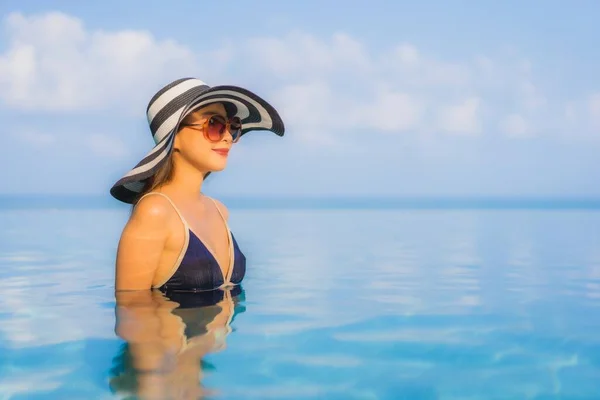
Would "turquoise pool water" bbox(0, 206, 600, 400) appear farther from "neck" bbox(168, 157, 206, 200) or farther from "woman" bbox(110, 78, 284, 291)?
"neck" bbox(168, 157, 206, 200)

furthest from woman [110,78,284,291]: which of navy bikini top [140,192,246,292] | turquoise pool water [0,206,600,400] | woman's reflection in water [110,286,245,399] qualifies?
turquoise pool water [0,206,600,400]

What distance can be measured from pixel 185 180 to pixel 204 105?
56cm

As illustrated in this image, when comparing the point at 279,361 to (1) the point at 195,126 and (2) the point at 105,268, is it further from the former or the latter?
(2) the point at 105,268

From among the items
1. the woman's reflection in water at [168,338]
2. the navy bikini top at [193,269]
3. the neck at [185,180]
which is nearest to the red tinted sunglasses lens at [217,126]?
the neck at [185,180]

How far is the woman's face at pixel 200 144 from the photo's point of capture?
486cm

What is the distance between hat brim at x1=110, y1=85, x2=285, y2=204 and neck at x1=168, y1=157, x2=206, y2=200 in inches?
8.5

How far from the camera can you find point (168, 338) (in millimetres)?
4195

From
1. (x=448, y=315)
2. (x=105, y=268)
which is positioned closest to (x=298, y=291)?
(x=448, y=315)

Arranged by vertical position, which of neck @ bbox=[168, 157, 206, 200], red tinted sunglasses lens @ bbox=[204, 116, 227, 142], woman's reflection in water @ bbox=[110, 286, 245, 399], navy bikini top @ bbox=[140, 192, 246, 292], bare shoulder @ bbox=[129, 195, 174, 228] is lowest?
woman's reflection in water @ bbox=[110, 286, 245, 399]

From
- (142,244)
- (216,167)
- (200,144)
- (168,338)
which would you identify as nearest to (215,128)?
(200,144)

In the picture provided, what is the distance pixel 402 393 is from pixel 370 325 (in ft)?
5.59

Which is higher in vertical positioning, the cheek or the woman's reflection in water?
the cheek

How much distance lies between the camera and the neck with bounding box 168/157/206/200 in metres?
4.99

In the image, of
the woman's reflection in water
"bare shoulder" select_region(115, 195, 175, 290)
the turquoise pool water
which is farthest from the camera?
"bare shoulder" select_region(115, 195, 175, 290)
